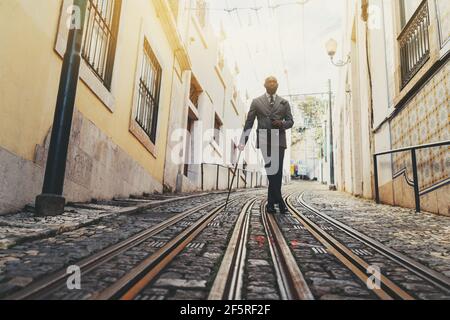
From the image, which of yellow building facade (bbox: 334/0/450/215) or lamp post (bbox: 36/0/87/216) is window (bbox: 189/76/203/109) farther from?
lamp post (bbox: 36/0/87/216)

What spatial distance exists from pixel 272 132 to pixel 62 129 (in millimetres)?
2882

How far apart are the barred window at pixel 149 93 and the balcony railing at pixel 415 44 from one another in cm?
531

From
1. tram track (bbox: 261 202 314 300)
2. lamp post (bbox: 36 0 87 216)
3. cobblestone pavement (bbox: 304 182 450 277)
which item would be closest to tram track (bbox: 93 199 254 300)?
tram track (bbox: 261 202 314 300)

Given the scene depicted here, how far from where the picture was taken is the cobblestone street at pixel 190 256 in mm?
1427

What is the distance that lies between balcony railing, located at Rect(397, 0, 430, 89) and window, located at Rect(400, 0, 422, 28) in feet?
0.74

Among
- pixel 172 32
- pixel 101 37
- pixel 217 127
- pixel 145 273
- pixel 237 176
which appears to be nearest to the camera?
pixel 145 273

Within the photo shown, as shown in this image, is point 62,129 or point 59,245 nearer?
point 59,245

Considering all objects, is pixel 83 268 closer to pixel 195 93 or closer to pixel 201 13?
pixel 195 93

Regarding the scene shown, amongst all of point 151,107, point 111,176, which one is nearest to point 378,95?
point 151,107

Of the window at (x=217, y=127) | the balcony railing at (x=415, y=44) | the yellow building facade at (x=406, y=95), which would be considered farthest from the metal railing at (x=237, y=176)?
the balcony railing at (x=415, y=44)

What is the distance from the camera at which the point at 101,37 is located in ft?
16.6

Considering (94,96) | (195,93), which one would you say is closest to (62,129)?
(94,96)
